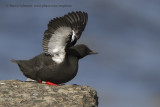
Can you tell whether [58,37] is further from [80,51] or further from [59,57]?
[80,51]

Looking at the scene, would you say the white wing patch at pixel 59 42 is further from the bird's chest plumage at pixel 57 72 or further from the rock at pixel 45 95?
the rock at pixel 45 95

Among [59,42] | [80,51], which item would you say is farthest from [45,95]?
[80,51]

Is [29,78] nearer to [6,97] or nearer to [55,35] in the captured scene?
[55,35]

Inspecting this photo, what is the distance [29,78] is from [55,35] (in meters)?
1.66

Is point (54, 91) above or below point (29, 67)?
below

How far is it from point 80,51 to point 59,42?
81cm

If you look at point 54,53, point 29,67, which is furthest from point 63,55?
point 29,67

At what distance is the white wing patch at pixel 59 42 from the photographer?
11.1 meters

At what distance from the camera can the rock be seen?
891 cm

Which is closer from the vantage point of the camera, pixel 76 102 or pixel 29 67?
pixel 76 102

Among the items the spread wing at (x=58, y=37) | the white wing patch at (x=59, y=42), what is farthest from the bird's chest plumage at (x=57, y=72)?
the spread wing at (x=58, y=37)

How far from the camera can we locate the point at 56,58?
11023mm

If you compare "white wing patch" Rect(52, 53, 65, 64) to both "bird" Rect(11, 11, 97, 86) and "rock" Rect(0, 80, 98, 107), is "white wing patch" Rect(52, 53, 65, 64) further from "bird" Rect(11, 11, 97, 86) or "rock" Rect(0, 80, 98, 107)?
"rock" Rect(0, 80, 98, 107)

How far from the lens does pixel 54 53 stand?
11094 mm
